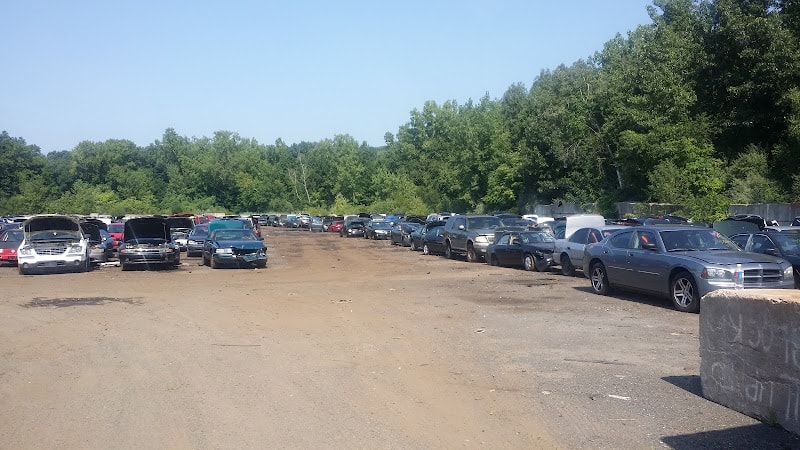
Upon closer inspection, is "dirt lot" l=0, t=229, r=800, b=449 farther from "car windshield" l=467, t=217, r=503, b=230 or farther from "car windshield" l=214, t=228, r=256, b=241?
"car windshield" l=467, t=217, r=503, b=230

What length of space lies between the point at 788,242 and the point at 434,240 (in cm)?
1904

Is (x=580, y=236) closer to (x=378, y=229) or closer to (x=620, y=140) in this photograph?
(x=620, y=140)

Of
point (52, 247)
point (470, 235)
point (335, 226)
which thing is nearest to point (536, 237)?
point (470, 235)

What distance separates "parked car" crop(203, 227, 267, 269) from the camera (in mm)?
26656

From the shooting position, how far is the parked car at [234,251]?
26.7 m

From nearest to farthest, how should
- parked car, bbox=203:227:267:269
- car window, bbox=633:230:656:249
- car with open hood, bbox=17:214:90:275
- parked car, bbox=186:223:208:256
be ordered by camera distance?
1. car window, bbox=633:230:656:249
2. car with open hood, bbox=17:214:90:275
3. parked car, bbox=203:227:267:269
4. parked car, bbox=186:223:208:256

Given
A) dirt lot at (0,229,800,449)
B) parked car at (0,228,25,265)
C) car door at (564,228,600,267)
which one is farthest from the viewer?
parked car at (0,228,25,265)

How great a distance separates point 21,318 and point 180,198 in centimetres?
11836

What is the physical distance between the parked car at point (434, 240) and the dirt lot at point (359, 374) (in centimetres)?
1649

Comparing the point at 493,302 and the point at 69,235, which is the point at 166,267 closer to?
the point at 69,235

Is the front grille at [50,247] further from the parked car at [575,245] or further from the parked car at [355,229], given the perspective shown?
the parked car at [355,229]

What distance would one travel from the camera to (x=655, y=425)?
21.8 feet

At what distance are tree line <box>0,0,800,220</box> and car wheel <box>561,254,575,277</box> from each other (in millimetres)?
13694

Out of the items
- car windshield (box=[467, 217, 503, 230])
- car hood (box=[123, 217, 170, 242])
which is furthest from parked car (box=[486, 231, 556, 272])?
car hood (box=[123, 217, 170, 242])
